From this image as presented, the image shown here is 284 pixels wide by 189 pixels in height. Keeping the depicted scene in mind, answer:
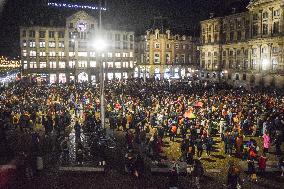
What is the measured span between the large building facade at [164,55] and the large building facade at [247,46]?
33.6ft

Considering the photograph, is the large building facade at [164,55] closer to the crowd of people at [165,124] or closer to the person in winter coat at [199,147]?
the crowd of people at [165,124]

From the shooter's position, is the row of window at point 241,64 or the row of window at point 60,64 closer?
the row of window at point 241,64

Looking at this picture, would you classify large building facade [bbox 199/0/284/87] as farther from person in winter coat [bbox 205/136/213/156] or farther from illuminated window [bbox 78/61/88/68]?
person in winter coat [bbox 205/136/213/156]

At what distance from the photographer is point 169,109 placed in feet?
98.6

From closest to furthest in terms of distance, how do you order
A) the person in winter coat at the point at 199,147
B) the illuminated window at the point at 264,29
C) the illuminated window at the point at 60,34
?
the person in winter coat at the point at 199,147, the illuminated window at the point at 264,29, the illuminated window at the point at 60,34

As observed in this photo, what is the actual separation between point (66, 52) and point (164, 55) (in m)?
25.5

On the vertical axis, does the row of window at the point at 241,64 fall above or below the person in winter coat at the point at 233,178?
above

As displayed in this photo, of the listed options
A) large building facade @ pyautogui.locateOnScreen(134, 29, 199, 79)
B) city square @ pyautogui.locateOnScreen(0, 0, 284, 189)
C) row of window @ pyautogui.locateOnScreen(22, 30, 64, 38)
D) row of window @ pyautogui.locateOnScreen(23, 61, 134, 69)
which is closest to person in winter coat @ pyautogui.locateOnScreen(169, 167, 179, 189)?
city square @ pyautogui.locateOnScreen(0, 0, 284, 189)

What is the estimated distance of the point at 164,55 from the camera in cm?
8725

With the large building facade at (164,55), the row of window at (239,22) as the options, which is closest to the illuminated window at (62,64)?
the large building facade at (164,55)

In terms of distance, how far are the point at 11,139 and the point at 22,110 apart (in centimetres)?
603

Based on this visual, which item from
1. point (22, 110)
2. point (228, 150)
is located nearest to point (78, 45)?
point (22, 110)

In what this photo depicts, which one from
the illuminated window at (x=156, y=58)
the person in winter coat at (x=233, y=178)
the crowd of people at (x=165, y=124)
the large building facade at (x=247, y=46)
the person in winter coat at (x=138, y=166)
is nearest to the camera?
the person in winter coat at (x=233, y=178)

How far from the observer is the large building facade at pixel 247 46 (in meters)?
56.9
